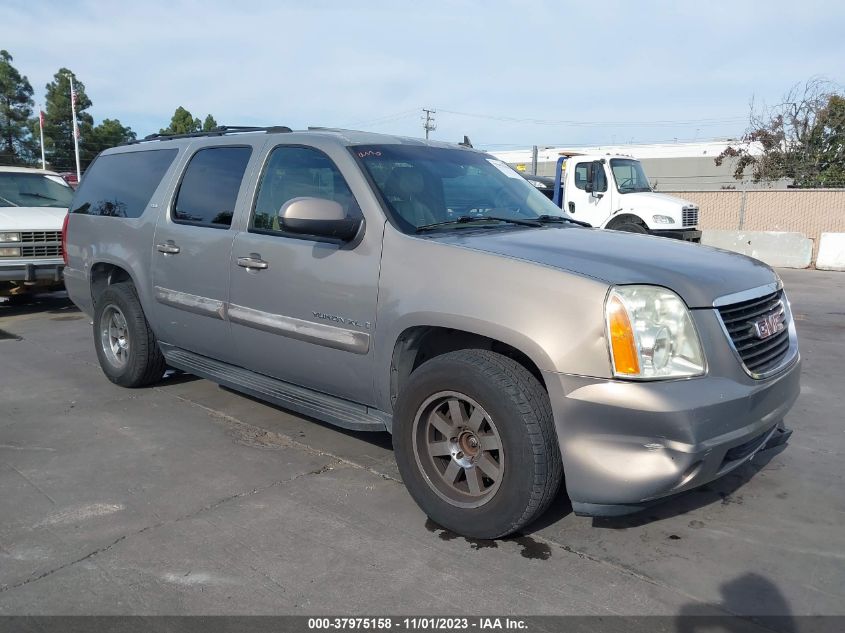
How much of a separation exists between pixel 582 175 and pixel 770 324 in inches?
478

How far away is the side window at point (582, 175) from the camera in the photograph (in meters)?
14.8

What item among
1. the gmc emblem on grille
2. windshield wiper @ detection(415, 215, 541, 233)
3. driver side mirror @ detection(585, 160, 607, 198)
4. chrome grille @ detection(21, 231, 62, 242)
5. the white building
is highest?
the white building

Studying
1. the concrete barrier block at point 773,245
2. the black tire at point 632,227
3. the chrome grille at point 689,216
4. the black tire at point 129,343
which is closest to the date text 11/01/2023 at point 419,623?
the black tire at point 129,343

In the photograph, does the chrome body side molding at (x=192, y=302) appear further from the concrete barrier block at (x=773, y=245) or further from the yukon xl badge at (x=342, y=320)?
the concrete barrier block at (x=773, y=245)

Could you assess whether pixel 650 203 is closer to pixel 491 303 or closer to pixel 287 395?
pixel 287 395

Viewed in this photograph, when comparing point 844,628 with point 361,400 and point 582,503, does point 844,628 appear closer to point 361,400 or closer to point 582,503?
point 582,503

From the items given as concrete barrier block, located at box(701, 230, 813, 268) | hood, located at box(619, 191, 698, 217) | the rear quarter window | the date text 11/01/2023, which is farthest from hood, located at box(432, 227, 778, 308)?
concrete barrier block, located at box(701, 230, 813, 268)

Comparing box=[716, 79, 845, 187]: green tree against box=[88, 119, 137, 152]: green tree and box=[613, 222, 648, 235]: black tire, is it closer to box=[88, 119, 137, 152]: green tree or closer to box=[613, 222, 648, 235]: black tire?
box=[613, 222, 648, 235]: black tire

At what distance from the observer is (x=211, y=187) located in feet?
15.3

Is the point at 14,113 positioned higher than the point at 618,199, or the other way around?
the point at 14,113

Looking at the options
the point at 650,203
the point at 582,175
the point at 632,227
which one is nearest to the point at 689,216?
the point at 650,203

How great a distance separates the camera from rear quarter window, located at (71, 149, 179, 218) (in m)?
5.23

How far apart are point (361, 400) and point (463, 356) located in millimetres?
845

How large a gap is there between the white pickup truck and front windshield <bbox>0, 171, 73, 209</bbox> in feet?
30.2
